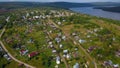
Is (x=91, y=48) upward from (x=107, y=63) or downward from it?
upward

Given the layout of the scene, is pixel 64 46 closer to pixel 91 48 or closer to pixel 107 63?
pixel 91 48

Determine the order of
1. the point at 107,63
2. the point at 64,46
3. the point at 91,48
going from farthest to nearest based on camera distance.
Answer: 1. the point at 64,46
2. the point at 91,48
3. the point at 107,63

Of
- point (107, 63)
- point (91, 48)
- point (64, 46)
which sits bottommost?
point (107, 63)

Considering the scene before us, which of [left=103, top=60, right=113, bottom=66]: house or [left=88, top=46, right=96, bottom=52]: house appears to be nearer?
[left=103, top=60, right=113, bottom=66]: house

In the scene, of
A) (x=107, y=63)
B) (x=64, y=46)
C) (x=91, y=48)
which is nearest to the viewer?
(x=107, y=63)

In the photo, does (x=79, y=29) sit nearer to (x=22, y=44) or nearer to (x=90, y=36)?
(x=90, y=36)

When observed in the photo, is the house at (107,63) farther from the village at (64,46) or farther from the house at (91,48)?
the house at (91,48)

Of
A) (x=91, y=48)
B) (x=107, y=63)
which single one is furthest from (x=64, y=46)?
(x=107, y=63)

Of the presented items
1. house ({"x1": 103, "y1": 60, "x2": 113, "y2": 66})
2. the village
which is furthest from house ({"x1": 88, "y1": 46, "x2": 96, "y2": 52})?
house ({"x1": 103, "y1": 60, "x2": 113, "y2": 66})

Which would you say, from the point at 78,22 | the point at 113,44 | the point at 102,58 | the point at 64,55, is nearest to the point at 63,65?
the point at 64,55

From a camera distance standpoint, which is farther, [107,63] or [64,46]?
[64,46]

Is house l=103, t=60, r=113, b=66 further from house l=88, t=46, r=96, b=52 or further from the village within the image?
house l=88, t=46, r=96, b=52
